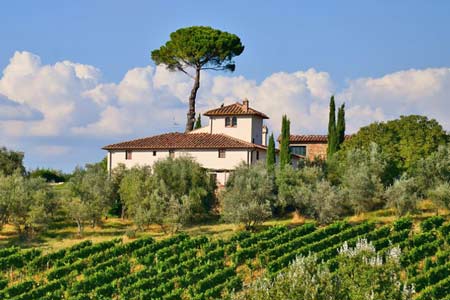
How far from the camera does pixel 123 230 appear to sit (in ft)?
196

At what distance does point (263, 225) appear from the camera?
59.3 meters

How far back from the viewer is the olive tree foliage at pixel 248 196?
189ft

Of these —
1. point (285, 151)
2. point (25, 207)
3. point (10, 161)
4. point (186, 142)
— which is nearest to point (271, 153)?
point (285, 151)

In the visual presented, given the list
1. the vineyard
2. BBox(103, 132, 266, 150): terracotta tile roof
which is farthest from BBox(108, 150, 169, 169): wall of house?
the vineyard

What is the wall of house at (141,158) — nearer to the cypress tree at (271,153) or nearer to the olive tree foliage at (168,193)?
the olive tree foliage at (168,193)

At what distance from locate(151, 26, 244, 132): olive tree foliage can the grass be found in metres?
18.6

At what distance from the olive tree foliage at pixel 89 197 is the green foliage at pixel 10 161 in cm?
807

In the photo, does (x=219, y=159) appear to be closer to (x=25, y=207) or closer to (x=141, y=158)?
(x=141, y=158)

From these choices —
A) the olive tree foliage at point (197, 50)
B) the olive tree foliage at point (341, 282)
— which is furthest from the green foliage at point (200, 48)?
the olive tree foliage at point (341, 282)

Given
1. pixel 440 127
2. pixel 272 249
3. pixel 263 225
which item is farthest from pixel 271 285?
pixel 440 127

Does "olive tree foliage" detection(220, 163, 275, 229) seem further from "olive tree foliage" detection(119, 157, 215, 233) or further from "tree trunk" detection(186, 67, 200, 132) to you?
"tree trunk" detection(186, 67, 200, 132)

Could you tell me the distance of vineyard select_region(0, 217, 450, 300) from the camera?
43.3m

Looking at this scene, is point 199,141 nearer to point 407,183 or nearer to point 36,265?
point 407,183

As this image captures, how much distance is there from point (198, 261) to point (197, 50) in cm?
3305
